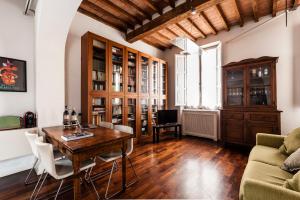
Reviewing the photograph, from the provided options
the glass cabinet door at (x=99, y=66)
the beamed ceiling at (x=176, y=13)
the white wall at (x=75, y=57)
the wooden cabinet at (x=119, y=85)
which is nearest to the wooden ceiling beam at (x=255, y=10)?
the beamed ceiling at (x=176, y=13)

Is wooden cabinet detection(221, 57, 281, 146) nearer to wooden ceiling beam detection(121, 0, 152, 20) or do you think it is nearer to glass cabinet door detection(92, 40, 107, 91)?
wooden ceiling beam detection(121, 0, 152, 20)

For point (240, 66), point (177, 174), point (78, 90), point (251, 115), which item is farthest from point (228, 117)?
point (78, 90)

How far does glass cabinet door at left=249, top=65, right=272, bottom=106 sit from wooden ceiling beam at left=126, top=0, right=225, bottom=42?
1849 mm

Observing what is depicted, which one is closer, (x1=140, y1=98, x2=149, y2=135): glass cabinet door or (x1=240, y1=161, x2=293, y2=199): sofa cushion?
(x1=240, y1=161, x2=293, y2=199): sofa cushion

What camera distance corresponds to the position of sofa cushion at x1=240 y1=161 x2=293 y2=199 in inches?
55.6

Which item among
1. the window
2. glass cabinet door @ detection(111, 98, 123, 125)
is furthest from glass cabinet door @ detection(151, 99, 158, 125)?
glass cabinet door @ detection(111, 98, 123, 125)

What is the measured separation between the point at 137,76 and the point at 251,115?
2.94 metres

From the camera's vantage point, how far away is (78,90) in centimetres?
333

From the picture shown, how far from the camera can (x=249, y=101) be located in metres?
3.52

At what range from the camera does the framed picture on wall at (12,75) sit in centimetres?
245

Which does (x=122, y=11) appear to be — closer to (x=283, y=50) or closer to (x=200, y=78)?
(x=200, y=78)

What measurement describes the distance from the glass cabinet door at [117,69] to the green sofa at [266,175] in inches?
119

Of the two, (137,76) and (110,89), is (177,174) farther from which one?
(137,76)

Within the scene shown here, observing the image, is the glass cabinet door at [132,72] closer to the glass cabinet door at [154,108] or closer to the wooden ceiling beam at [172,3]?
the glass cabinet door at [154,108]
